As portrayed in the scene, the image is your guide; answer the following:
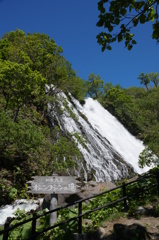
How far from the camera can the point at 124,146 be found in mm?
21406

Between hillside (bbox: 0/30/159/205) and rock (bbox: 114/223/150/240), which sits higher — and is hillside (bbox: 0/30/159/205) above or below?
above

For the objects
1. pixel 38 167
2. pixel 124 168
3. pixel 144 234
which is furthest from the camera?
pixel 124 168

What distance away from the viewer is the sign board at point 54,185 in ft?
17.2

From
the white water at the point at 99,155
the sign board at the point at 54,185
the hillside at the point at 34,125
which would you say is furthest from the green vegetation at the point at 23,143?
the sign board at the point at 54,185

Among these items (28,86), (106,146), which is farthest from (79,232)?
(106,146)

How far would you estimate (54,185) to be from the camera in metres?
5.32

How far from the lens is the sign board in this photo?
17.2 feet

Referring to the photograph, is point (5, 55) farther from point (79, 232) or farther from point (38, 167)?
point (79, 232)

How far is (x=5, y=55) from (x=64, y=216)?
1856cm

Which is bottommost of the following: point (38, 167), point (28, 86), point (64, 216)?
point (64, 216)

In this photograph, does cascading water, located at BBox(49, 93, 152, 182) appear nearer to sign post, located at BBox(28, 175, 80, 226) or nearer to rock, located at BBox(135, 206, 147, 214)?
rock, located at BBox(135, 206, 147, 214)

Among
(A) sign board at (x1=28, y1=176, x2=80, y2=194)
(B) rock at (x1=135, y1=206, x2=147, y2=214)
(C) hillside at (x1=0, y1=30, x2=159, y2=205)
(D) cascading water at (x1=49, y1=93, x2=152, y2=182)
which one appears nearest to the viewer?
(A) sign board at (x1=28, y1=176, x2=80, y2=194)

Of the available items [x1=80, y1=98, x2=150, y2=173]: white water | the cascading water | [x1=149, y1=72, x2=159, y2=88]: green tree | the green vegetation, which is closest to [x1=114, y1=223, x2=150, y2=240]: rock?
the green vegetation

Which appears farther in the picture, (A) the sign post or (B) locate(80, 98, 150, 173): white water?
(B) locate(80, 98, 150, 173): white water
